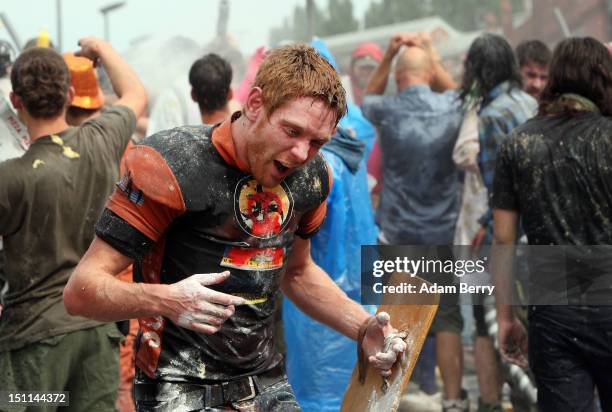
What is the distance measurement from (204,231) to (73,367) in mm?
1526

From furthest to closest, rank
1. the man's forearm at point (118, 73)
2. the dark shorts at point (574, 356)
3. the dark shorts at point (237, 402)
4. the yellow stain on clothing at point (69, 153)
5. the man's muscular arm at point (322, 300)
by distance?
1. the man's forearm at point (118, 73)
2. the yellow stain on clothing at point (69, 153)
3. the dark shorts at point (574, 356)
4. the man's muscular arm at point (322, 300)
5. the dark shorts at point (237, 402)

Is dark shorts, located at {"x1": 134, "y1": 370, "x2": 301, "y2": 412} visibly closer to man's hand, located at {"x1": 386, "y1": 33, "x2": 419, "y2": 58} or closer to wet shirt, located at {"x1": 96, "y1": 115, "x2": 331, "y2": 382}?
wet shirt, located at {"x1": 96, "y1": 115, "x2": 331, "y2": 382}

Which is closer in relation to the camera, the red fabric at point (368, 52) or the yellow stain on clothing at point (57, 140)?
the yellow stain on clothing at point (57, 140)

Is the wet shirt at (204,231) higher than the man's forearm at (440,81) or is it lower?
lower

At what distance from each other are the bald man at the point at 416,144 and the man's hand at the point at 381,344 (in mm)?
3242

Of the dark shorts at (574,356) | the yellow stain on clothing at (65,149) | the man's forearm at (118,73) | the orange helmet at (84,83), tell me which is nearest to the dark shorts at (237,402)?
the dark shorts at (574,356)

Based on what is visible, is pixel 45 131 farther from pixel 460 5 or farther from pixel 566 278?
pixel 460 5

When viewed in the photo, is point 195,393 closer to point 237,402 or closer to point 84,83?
point 237,402

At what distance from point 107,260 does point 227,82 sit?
2444mm

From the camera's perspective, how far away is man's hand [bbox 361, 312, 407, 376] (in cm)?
264

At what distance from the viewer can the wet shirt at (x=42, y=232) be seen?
12.1 feet

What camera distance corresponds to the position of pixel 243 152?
254cm

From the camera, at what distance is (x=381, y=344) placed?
2.73m

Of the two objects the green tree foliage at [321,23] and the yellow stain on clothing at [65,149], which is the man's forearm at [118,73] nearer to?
the yellow stain on clothing at [65,149]
